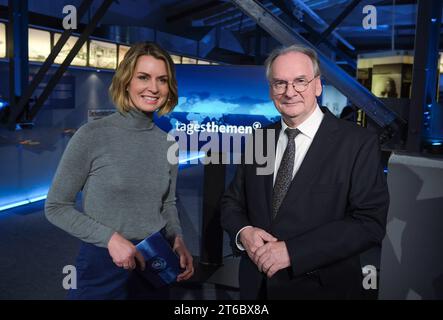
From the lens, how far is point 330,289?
141cm

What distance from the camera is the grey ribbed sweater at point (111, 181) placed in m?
1.43

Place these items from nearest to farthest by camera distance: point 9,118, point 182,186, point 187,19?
point 9,118 → point 182,186 → point 187,19

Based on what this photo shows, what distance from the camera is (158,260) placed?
1.46 metres

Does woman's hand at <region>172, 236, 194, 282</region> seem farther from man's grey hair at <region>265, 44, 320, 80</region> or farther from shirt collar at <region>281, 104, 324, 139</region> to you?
man's grey hair at <region>265, 44, 320, 80</region>

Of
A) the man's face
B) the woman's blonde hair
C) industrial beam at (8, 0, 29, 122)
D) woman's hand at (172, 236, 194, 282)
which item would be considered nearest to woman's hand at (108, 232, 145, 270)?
woman's hand at (172, 236, 194, 282)

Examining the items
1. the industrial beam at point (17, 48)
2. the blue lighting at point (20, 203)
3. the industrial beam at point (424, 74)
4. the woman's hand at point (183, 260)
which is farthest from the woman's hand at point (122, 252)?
the industrial beam at point (17, 48)

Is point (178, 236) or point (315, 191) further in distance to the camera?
point (178, 236)

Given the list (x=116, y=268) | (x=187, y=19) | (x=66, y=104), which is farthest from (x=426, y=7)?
(x=187, y=19)

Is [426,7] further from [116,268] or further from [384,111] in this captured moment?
[116,268]

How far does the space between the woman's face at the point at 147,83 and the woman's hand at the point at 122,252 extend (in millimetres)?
486

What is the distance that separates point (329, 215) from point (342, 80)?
6.23ft

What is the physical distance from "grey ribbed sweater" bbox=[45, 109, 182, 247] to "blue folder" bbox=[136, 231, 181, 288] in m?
0.11

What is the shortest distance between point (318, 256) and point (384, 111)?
83.4 inches

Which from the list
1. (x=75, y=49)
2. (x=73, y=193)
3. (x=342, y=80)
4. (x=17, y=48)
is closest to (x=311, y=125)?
(x=73, y=193)
